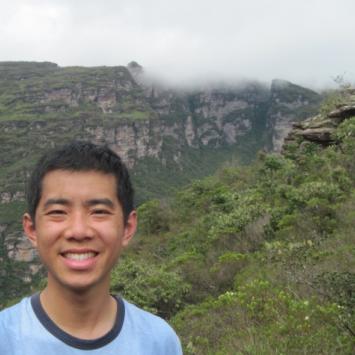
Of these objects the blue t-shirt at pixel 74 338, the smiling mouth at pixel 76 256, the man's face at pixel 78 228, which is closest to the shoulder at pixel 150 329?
the blue t-shirt at pixel 74 338

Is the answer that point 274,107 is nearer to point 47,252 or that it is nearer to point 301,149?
point 301,149

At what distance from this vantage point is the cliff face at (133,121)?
98.0 meters

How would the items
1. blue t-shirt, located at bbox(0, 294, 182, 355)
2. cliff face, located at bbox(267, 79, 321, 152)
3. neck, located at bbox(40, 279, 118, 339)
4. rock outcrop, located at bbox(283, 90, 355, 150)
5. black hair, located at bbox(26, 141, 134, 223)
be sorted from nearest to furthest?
blue t-shirt, located at bbox(0, 294, 182, 355) < neck, located at bbox(40, 279, 118, 339) < black hair, located at bbox(26, 141, 134, 223) < rock outcrop, located at bbox(283, 90, 355, 150) < cliff face, located at bbox(267, 79, 321, 152)

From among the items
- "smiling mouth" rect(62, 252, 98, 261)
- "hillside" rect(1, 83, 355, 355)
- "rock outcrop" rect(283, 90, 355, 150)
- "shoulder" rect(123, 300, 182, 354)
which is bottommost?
"hillside" rect(1, 83, 355, 355)

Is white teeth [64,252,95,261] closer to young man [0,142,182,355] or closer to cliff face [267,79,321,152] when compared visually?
young man [0,142,182,355]

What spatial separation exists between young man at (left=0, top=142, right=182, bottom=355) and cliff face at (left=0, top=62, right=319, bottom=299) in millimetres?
64350

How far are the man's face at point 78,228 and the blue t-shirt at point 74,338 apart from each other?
0.14 m

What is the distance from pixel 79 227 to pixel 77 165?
24 centimetres

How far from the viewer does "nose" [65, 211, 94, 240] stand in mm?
1813

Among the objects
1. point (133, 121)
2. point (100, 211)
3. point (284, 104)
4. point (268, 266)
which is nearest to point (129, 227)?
point (100, 211)

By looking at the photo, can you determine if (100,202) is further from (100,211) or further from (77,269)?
(77,269)

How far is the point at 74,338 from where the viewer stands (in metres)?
1.77

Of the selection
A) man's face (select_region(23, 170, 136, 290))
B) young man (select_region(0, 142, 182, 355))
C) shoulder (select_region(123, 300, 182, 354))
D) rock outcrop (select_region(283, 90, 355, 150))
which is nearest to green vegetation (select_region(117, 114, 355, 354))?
rock outcrop (select_region(283, 90, 355, 150))

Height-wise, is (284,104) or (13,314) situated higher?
(13,314)
